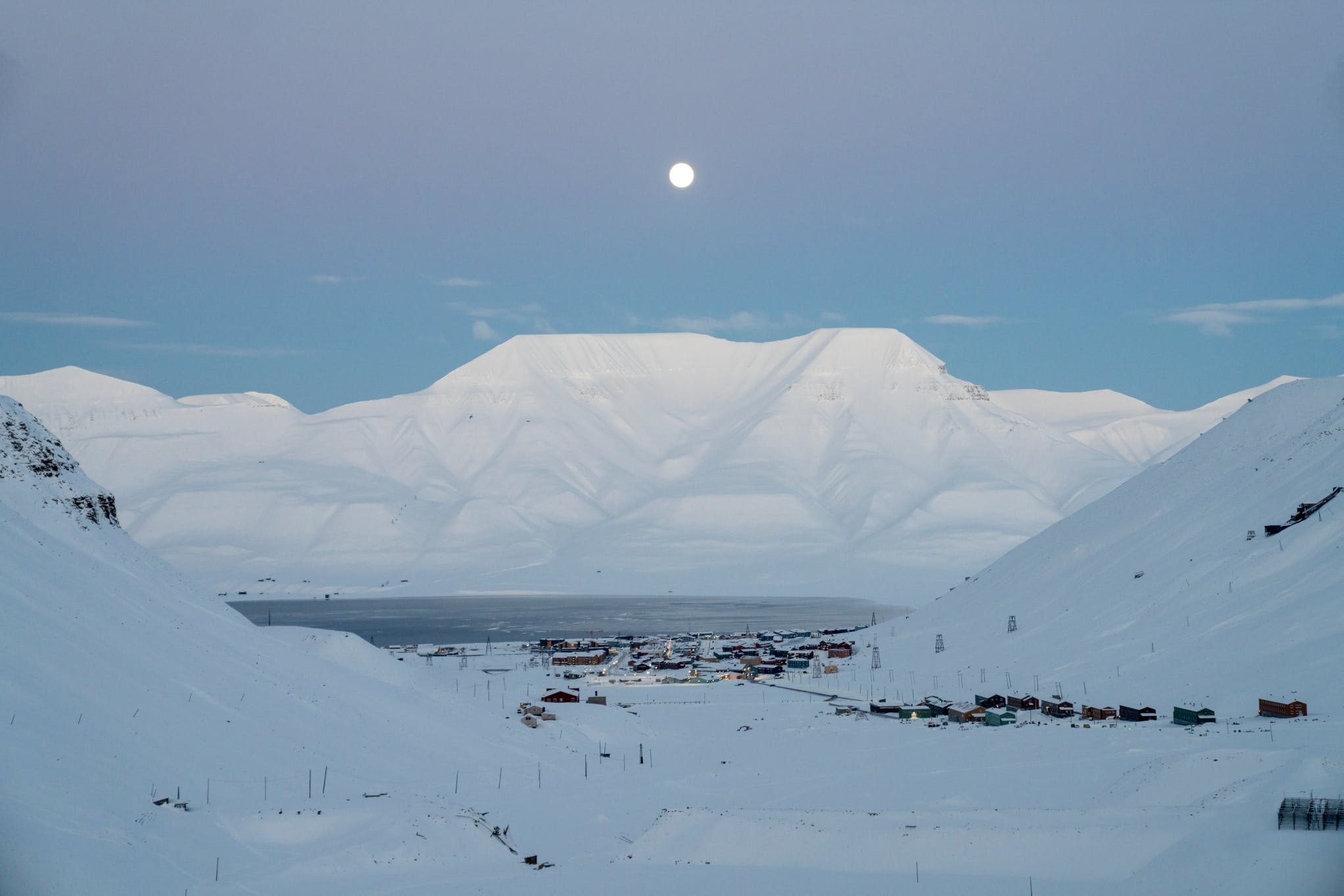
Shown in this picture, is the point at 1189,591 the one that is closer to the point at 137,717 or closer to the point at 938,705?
the point at 938,705

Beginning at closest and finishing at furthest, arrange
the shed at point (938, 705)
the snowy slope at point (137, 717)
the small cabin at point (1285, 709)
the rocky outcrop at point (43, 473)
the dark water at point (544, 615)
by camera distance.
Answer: the snowy slope at point (137, 717)
the small cabin at point (1285, 709)
the rocky outcrop at point (43, 473)
the shed at point (938, 705)
the dark water at point (544, 615)

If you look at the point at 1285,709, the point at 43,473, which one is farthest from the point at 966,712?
the point at 43,473

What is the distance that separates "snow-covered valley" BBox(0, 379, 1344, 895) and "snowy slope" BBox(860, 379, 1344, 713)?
31cm

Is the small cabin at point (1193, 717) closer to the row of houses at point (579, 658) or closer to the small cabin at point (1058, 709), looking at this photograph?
the small cabin at point (1058, 709)

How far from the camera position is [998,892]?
22719 mm

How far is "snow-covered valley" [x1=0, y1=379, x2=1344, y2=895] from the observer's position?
904 inches

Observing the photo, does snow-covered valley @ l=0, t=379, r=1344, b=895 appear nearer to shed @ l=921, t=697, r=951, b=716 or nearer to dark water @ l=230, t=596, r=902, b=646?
shed @ l=921, t=697, r=951, b=716

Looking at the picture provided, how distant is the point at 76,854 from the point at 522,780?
18152 mm

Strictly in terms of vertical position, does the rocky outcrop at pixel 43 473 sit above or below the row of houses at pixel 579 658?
above

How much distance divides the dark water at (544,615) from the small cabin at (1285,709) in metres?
79.1

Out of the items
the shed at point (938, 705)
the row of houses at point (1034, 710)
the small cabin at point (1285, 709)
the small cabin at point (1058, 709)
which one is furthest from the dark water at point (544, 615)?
the small cabin at point (1285, 709)

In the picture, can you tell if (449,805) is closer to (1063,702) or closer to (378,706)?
(378,706)

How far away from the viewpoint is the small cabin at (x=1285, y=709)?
40000mm

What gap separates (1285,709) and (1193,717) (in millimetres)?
3260
